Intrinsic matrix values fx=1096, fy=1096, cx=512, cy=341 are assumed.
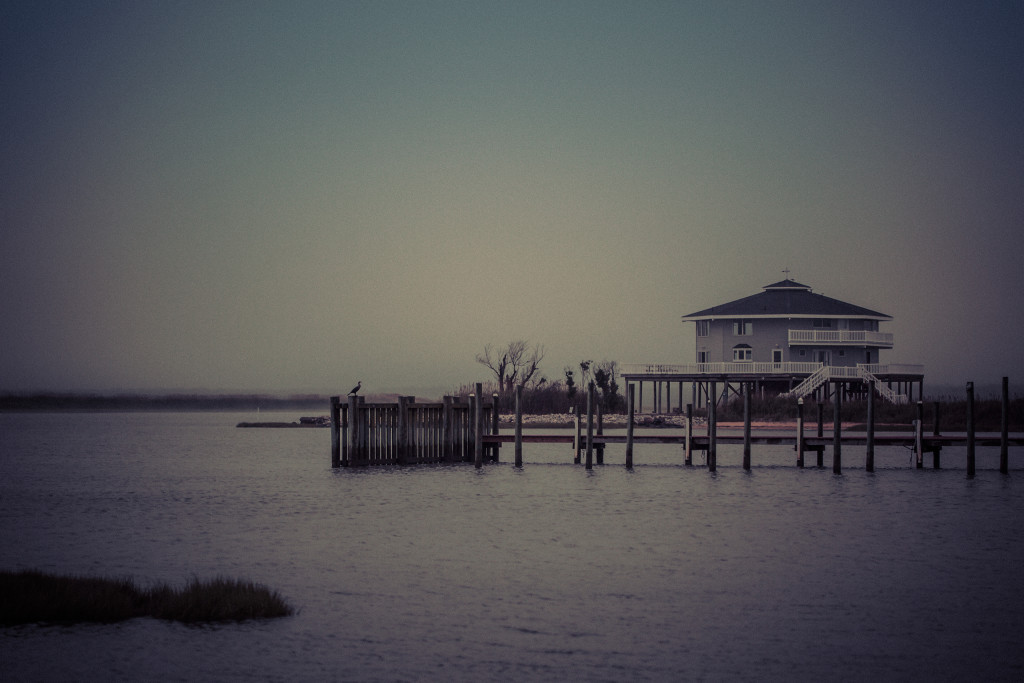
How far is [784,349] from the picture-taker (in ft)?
295

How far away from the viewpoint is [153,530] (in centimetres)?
2497

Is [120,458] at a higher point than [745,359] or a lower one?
lower

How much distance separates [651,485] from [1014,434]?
125ft

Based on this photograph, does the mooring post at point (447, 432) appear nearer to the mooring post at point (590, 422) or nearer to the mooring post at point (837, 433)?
the mooring post at point (590, 422)

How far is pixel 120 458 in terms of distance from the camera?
54281mm

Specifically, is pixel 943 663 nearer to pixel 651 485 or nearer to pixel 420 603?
pixel 420 603

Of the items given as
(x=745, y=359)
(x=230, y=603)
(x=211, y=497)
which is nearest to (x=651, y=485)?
(x=211, y=497)

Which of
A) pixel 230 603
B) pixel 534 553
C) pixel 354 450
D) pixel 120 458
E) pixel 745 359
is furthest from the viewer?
pixel 745 359

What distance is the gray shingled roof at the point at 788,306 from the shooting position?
90938 mm

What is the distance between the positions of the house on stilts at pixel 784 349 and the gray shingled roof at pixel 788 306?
0.27ft

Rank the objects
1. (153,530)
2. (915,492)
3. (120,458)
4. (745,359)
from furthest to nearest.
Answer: (745,359), (120,458), (915,492), (153,530)

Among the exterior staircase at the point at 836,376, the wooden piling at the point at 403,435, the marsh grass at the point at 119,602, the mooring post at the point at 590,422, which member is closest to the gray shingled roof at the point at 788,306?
the exterior staircase at the point at 836,376

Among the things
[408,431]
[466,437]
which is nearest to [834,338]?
[466,437]

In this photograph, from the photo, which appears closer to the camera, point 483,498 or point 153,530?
point 153,530
